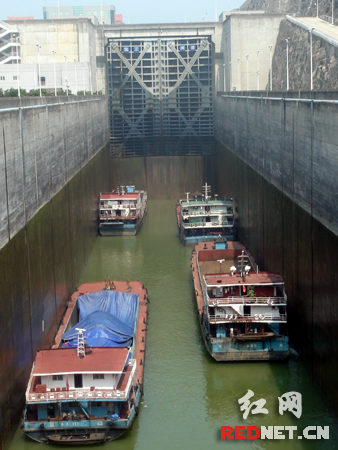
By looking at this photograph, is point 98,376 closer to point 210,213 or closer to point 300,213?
point 300,213

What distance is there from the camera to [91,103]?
3119cm

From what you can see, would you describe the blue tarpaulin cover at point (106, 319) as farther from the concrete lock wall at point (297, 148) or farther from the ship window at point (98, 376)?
the concrete lock wall at point (297, 148)

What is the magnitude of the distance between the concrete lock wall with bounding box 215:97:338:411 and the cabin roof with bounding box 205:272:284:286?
489 millimetres

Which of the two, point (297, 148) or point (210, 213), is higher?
point (297, 148)

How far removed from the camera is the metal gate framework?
126 feet

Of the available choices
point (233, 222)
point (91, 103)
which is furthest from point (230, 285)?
point (91, 103)

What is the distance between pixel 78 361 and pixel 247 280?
5.43m

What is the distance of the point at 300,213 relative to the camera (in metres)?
16.1

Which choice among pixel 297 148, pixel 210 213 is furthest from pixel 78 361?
pixel 210 213

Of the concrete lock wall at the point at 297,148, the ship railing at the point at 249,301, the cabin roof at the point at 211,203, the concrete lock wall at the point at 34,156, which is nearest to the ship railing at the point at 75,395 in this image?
the concrete lock wall at the point at 34,156

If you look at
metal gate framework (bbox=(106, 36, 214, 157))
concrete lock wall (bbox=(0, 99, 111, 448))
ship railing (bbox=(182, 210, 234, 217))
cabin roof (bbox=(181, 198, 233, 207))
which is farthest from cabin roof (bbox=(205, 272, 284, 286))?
metal gate framework (bbox=(106, 36, 214, 157))

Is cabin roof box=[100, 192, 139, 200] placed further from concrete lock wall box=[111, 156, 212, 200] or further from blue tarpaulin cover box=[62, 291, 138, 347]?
blue tarpaulin cover box=[62, 291, 138, 347]

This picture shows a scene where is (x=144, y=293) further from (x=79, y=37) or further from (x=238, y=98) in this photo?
(x=79, y=37)

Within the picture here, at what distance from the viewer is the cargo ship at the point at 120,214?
30.1 m
